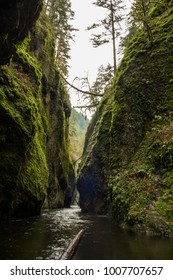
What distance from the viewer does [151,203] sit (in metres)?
9.71

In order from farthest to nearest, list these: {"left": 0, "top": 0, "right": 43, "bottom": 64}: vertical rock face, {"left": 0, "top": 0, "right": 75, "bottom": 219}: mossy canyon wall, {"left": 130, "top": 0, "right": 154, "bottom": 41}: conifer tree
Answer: {"left": 130, "top": 0, "right": 154, "bottom": 41}: conifer tree
{"left": 0, "top": 0, "right": 75, "bottom": 219}: mossy canyon wall
{"left": 0, "top": 0, "right": 43, "bottom": 64}: vertical rock face

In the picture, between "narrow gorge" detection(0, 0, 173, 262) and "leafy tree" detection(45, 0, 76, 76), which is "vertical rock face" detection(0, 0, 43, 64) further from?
"leafy tree" detection(45, 0, 76, 76)

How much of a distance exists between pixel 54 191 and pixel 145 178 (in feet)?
51.7

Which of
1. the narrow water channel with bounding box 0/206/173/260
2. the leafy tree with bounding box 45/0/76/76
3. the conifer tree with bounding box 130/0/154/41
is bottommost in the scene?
the narrow water channel with bounding box 0/206/173/260

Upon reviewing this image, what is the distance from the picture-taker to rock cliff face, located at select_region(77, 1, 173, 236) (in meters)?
9.77

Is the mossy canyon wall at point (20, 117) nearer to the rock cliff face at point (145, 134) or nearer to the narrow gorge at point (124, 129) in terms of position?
the narrow gorge at point (124, 129)

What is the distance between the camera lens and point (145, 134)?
12836 mm

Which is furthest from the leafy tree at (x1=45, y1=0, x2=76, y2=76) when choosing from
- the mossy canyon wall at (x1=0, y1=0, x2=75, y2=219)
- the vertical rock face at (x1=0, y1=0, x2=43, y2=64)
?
the vertical rock face at (x1=0, y1=0, x2=43, y2=64)

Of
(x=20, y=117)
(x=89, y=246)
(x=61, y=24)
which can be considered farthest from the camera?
(x=61, y=24)

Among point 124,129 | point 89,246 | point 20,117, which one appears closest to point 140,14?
point 124,129

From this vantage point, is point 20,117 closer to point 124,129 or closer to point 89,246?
point 124,129

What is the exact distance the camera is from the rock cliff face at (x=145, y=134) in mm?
9766

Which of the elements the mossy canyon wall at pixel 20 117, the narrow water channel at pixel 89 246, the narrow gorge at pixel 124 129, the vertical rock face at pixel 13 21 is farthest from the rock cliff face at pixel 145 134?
the vertical rock face at pixel 13 21

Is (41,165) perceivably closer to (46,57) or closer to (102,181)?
(102,181)
